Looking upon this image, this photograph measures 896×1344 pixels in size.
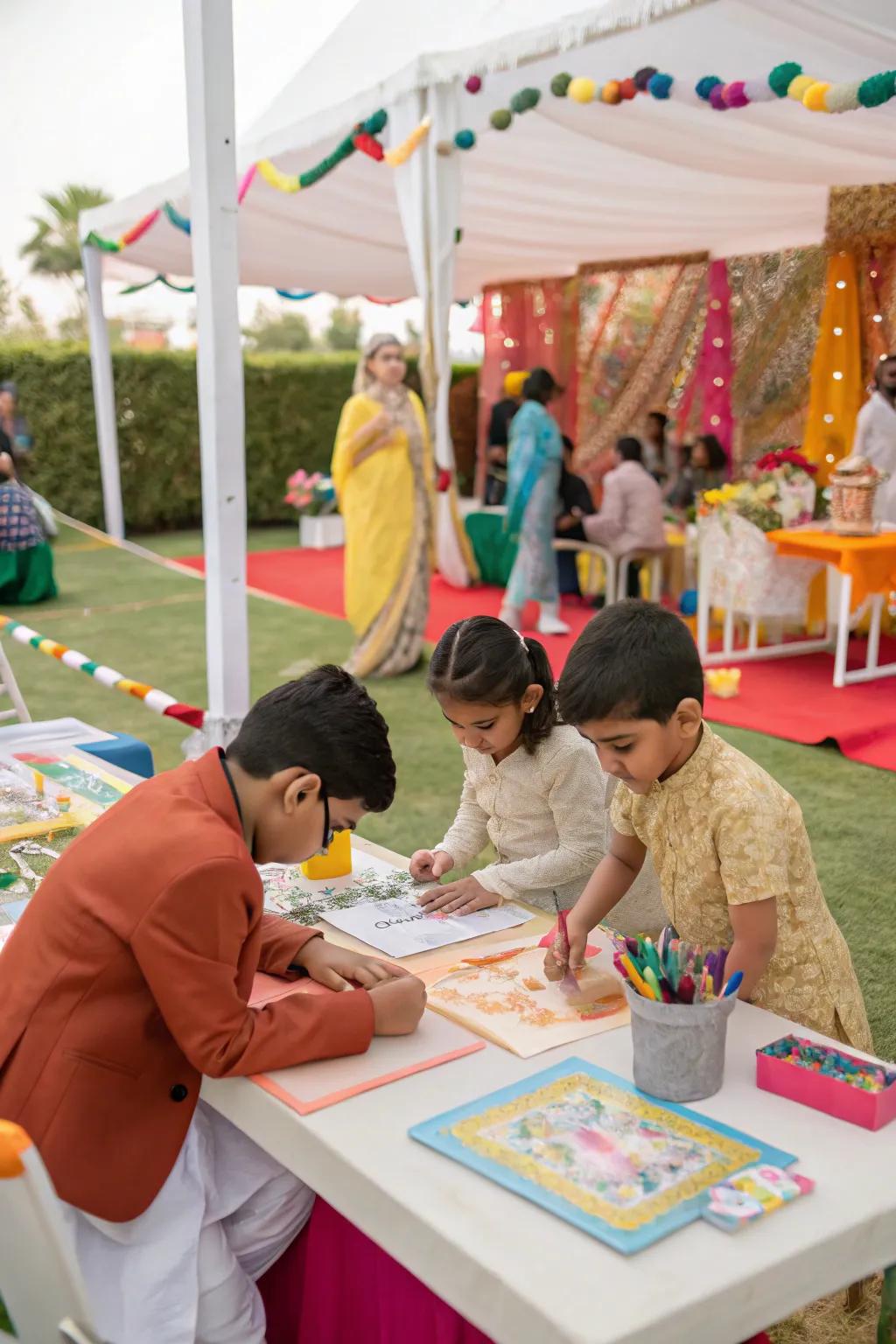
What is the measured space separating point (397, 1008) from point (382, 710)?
14.4 ft

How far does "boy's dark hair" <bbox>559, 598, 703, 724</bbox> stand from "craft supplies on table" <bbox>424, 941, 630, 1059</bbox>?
0.39 metres

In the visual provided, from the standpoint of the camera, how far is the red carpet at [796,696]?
554cm

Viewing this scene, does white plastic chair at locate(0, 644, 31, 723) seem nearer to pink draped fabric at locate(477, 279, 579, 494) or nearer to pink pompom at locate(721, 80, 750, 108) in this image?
pink pompom at locate(721, 80, 750, 108)

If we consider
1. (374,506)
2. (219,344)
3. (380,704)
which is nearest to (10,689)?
(219,344)

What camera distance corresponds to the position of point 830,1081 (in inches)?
57.1

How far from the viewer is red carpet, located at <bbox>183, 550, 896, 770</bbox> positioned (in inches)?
218

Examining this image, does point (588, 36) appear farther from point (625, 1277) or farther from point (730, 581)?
point (625, 1277)

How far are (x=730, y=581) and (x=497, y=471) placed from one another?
4.21m

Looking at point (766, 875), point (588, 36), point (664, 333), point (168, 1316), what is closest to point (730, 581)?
point (588, 36)

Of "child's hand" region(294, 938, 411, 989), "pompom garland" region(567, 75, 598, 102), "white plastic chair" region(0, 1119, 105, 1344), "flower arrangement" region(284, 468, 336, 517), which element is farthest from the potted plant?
"white plastic chair" region(0, 1119, 105, 1344)

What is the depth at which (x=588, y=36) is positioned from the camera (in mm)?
4824

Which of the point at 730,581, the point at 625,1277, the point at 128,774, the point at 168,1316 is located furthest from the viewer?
the point at 730,581

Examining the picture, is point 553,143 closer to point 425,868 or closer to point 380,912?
point 425,868

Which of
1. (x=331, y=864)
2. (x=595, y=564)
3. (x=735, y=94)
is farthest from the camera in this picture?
(x=595, y=564)
